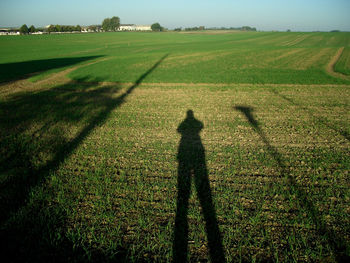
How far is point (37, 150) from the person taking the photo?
618cm

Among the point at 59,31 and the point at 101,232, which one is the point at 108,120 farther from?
the point at 59,31

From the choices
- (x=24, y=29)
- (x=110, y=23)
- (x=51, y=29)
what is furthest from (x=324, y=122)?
(x=110, y=23)

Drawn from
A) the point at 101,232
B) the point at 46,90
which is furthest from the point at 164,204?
the point at 46,90

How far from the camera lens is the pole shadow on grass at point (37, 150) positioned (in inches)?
131

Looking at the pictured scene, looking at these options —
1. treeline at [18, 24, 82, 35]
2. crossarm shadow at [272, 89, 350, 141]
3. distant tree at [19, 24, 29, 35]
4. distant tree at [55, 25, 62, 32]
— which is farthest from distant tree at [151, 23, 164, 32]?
crossarm shadow at [272, 89, 350, 141]

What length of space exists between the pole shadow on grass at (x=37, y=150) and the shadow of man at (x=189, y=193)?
99 centimetres

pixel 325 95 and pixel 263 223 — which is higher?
pixel 325 95

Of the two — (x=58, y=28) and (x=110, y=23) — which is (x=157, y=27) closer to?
(x=110, y=23)

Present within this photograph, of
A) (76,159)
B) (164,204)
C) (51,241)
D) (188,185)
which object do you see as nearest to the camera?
(51,241)

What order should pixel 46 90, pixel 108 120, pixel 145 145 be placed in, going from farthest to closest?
pixel 46 90
pixel 108 120
pixel 145 145

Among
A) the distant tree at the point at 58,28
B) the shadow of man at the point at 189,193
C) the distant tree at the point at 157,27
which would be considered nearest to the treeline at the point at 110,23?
the distant tree at the point at 157,27

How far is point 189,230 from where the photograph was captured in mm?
3498

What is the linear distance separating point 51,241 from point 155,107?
7.60 meters

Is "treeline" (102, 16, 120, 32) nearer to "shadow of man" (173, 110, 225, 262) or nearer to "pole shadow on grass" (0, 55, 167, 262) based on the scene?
"pole shadow on grass" (0, 55, 167, 262)
